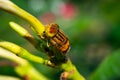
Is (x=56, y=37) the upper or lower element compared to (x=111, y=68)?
upper

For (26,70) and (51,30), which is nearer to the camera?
(51,30)

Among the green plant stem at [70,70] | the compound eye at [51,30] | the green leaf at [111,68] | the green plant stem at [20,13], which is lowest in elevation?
the green leaf at [111,68]

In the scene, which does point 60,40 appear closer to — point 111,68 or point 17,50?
point 17,50

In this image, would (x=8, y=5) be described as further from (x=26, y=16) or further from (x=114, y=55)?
(x=114, y=55)

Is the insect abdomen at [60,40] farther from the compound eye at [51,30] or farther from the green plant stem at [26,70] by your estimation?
the green plant stem at [26,70]

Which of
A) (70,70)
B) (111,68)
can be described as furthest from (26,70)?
(70,70)

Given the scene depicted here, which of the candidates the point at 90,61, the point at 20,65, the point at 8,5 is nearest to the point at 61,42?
the point at 8,5

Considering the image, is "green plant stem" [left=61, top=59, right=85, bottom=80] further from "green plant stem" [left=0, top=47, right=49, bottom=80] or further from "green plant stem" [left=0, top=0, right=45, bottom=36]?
"green plant stem" [left=0, top=47, right=49, bottom=80]

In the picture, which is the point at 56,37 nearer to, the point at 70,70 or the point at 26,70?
the point at 70,70

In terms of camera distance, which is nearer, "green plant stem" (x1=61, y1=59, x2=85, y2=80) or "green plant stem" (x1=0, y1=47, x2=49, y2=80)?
"green plant stem" (x1=61, y1=59, x2=85, y2=80)

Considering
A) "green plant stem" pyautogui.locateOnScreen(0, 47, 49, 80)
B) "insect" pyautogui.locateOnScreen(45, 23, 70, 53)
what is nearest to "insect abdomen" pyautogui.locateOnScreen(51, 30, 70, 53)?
"insect" pyautogui.locateOnScreen(45, 23, 70, 53)

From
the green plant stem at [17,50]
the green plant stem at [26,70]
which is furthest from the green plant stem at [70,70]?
the green plant stem at [26,70]
